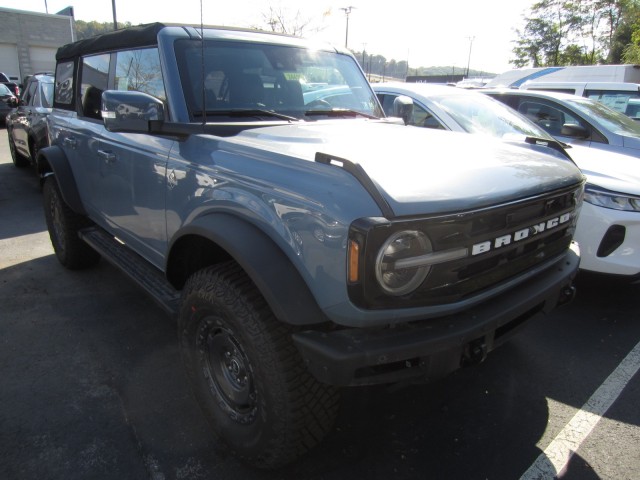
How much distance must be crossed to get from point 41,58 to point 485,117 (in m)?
41.2

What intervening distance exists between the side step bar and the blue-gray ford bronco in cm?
2

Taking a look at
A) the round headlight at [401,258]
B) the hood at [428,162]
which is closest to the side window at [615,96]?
the hood at [428,162]

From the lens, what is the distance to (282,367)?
6.03ft

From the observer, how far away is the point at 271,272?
1.80 metres

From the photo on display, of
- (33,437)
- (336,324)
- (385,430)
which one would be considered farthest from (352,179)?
(33,437)

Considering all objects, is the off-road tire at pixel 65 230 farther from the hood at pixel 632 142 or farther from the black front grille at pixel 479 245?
the hood at pixel 632 142

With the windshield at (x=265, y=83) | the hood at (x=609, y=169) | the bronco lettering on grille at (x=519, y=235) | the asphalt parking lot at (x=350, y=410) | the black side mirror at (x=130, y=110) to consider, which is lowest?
the asphalt parking lot at (x=350, y=410)

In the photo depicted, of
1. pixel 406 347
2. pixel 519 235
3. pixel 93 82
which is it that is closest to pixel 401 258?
pixel 406 347

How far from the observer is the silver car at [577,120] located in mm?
5164

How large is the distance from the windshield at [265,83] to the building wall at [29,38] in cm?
3711

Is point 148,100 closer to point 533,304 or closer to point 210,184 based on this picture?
point 210,184

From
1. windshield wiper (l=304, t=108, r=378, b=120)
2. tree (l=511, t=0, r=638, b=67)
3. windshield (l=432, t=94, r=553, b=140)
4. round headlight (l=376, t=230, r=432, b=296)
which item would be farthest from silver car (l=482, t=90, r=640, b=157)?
tree (l=511, t=0, r=638, b=67)

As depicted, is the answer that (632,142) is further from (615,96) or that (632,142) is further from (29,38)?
(29,38)

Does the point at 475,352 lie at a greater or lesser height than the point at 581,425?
greater
